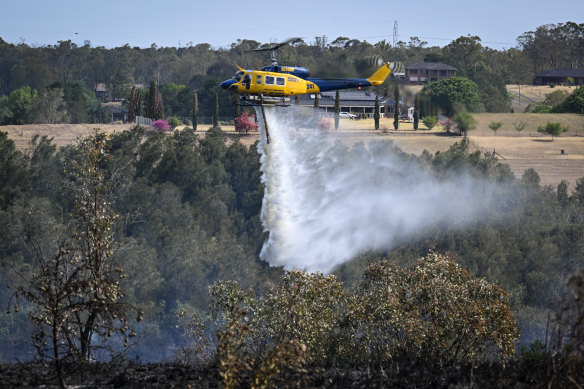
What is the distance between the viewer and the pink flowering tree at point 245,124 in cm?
9656

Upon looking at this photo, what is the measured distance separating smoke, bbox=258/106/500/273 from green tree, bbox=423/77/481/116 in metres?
11.5

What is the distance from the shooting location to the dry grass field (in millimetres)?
88812

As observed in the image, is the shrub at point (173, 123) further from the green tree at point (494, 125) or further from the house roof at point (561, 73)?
the house roof at point (561, 73)

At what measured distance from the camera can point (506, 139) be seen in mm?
95625

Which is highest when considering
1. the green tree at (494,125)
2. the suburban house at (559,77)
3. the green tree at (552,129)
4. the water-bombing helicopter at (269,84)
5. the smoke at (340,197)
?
the suburban house at (559,77)

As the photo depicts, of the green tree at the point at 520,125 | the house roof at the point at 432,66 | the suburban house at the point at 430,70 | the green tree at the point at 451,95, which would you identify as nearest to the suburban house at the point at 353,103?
the suburban house at the point at 430,70

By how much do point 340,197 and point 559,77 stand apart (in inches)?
3244

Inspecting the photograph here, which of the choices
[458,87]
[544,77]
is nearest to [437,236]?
[458,87]

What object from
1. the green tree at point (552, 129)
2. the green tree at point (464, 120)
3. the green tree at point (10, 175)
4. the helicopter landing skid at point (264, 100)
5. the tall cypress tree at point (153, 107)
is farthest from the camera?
the tall cypress tree at point (153, 107)

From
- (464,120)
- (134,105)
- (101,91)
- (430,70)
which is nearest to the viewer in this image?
(464,120)

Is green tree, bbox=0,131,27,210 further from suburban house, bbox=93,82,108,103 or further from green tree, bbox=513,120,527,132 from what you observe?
suburban house, bbox=93,82,108,103

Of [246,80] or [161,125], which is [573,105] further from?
[246,80]

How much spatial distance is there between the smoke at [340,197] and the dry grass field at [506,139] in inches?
223

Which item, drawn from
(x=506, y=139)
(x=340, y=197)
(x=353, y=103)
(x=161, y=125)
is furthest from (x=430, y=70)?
(x=340, y=197)
